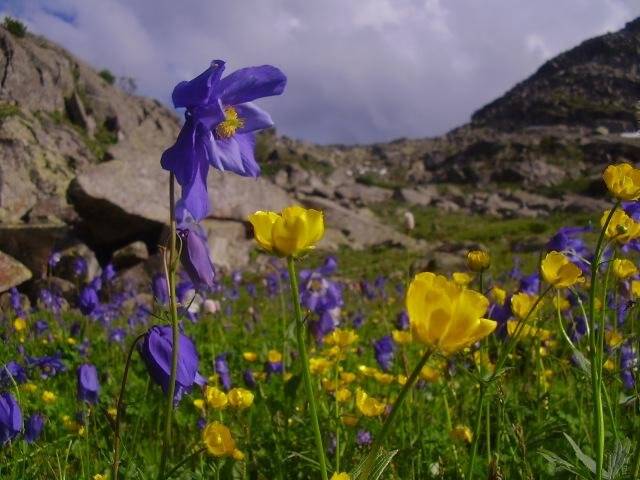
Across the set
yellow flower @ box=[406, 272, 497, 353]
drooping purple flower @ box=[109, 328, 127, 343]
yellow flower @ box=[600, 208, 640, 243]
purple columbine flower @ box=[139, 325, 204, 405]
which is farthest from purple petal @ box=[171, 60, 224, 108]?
drooping purple flower @ box=[109, 328, 127, 343]

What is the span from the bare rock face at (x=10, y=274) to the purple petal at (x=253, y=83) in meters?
7.78

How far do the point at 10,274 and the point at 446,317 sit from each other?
28.2ft

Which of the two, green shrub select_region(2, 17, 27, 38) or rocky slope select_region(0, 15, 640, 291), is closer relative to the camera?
rocky slope select_region(0, 15, 640, 291)

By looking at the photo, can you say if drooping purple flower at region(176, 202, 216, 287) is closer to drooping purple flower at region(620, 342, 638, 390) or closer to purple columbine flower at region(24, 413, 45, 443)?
purple columbine flower at region(24, 413, 45, 443)

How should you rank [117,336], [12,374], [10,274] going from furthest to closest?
[10,274], [117,336], [12,374]

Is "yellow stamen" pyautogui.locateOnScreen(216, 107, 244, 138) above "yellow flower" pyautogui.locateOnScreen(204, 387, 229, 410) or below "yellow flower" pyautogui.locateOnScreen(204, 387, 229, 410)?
above

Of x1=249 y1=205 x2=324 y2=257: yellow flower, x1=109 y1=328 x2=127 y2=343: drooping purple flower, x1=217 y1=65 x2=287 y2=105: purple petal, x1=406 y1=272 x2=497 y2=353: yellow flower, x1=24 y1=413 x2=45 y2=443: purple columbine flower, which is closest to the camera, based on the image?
x1=406 y1=272 x2=497 y2=353: yellow flower

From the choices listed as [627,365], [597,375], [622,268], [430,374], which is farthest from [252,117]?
[627,365]

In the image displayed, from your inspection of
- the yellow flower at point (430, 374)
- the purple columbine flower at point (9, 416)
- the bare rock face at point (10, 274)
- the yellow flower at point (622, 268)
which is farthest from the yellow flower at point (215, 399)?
the bare rock face at point (10, 274)

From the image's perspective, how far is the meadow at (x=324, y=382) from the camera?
3.84ft

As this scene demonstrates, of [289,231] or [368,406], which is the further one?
[368,406]

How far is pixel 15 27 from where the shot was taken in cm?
2975

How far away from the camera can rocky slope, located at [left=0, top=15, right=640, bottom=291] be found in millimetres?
12875

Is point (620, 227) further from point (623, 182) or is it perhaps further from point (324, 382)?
point (324, 382)
